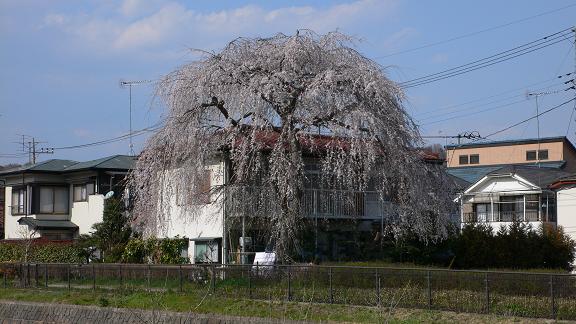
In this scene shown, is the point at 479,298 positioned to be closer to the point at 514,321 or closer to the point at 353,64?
the point at 514,321

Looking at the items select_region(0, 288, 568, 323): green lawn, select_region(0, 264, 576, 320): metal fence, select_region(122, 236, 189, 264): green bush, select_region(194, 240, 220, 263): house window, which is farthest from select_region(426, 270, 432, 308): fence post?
select_region(122, 236, 189, 264): green bush

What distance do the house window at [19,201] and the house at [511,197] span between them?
2660 cm

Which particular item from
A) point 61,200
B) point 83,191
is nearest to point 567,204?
point 83,191

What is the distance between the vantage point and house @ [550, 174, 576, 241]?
3725cm

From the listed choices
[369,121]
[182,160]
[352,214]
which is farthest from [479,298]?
[352,214]

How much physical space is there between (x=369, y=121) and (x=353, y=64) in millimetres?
2329

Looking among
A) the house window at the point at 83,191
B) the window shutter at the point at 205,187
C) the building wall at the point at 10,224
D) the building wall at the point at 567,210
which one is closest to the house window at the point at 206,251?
the window shutter at the point at 205,187

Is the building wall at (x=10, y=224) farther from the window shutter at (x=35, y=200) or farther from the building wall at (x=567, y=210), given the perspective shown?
the building wall at (x=567, y=210)

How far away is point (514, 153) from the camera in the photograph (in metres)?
69.9

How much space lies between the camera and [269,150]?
2569 cm

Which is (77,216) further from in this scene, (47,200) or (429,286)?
(429,286)

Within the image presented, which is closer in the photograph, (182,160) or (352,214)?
(182,160)

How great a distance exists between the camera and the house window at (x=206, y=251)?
33.0 meters

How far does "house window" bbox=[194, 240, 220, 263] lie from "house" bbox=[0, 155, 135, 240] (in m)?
12.1
